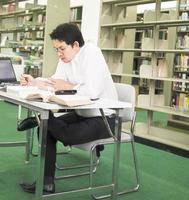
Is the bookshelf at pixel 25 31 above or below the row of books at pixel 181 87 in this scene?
above

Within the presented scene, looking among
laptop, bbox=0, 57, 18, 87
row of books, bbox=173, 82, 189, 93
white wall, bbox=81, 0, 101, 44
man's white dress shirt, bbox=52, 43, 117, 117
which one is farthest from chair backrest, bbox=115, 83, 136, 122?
row of books, bbox=173, 82, 189, 93

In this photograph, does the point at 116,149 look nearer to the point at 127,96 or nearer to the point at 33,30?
the point at 127,96

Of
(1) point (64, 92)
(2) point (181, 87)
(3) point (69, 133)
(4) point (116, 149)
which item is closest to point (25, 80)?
(1) point (64, 92)

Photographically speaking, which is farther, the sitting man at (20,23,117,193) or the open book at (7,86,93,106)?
the sitting man at (20,23,117,193)

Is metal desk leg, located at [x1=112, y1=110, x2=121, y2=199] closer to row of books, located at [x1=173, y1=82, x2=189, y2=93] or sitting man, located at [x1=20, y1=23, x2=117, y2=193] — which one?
sitting man, located at [x1=20, y1=23, x2=117, y2=193]

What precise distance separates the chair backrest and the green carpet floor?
561 mm

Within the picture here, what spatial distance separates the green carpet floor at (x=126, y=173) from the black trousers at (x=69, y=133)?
0.94 feet

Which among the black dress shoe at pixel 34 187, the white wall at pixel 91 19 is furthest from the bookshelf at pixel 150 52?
the black dress shoe at pixel 34 187

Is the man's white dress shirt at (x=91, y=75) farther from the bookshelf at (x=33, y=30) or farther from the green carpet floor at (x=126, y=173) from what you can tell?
the bookshelf at (x=33, y=30)

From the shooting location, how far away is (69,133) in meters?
2.20

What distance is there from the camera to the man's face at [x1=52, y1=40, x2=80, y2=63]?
2.44m

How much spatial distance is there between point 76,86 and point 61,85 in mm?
110

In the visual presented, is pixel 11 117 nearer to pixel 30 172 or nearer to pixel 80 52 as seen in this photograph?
pixel 30 172

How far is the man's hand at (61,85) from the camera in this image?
243 centimetres
